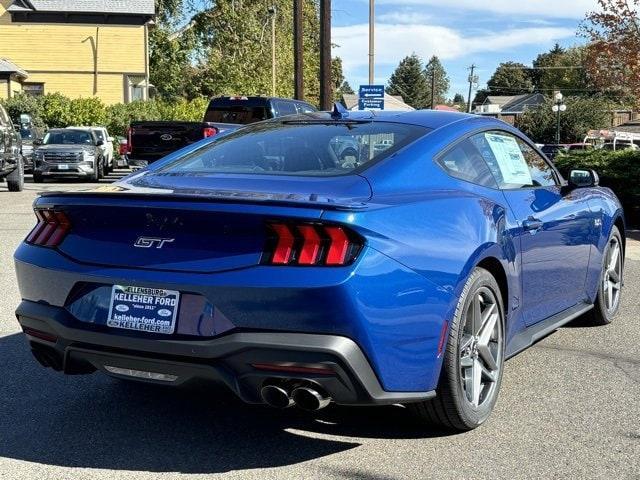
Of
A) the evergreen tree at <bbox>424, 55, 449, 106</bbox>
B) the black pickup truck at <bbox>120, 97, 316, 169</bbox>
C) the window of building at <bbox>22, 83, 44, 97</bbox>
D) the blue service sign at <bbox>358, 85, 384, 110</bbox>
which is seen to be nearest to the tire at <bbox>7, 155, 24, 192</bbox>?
the black pickup truck at <bbox>120, 97, 316, 169</bbox>

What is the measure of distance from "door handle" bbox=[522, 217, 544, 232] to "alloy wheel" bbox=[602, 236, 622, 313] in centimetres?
169

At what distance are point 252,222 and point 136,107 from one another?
34344 mm

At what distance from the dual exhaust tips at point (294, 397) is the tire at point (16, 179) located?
54.9ft

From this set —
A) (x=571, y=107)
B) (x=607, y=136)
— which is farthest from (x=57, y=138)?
(x=571, y=107)

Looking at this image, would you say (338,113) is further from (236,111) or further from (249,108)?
(236,111)

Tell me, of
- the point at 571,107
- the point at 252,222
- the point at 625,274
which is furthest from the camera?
the point at 571,107

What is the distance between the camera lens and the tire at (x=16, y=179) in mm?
18906

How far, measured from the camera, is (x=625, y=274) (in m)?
9.21

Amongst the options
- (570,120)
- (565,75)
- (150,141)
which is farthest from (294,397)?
(565,75)

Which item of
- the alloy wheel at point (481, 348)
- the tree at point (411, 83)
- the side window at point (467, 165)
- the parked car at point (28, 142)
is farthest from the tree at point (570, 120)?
the tree at point (411, 83)

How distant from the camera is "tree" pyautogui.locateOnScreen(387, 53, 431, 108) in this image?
150m

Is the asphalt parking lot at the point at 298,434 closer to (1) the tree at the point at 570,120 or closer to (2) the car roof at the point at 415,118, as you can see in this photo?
(2) the car roof at the point at 415,118

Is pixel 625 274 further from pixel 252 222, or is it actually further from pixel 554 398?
pixel 252 222

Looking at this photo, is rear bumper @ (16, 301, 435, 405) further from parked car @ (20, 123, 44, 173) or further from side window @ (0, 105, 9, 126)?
parked car @ (20, 123, 44, 173)
